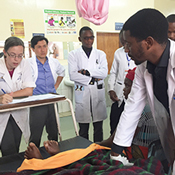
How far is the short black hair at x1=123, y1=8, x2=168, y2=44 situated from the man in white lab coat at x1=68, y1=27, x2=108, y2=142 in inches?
57.3

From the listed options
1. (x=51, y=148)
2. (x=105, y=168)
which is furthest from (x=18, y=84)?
(x=105, y=168)

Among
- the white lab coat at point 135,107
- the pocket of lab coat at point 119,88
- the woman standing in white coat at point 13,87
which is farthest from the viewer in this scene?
the pocket of lab coat at point 119,88

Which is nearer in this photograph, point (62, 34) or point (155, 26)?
point (155, 26)

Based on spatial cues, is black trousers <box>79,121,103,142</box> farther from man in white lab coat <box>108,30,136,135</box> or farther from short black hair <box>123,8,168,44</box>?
short black hair <box>123,8,168,44</box>

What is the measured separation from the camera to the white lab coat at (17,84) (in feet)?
5.72

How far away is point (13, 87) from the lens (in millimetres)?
1818

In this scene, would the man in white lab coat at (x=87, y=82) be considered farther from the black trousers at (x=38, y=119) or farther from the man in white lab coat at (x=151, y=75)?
the man in white lab coat at (x=151, y=75)

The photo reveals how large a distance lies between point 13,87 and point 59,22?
7.86 feet

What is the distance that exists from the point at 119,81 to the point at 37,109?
1049mm

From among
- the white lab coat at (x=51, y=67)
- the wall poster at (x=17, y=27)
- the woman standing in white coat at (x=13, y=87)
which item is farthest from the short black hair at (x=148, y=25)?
the wall poster at (x=17, y=27)

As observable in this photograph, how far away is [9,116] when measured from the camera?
1767 millimetres

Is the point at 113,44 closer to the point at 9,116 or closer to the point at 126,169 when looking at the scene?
the point at 9,116

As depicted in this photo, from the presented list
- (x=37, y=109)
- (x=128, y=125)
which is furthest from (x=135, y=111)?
(x=37, y=109)

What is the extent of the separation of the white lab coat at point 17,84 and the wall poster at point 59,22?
2.04 metres
